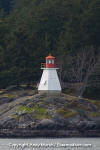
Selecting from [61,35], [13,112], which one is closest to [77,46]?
[61,35]

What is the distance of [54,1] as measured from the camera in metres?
81.9

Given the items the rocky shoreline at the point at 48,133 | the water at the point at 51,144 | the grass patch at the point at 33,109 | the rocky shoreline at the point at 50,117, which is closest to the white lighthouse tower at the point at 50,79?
the rocky shoreline at the point at 50,117

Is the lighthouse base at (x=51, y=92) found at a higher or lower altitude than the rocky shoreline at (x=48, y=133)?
higher

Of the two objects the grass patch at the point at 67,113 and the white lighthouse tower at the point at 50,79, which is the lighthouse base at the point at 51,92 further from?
the grass patch at the point at 67,113

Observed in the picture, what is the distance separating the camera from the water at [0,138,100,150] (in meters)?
46.2

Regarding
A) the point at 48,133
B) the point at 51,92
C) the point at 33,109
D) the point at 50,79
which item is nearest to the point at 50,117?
the point at 48,133

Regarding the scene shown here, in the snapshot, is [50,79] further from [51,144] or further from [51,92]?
[51,144]

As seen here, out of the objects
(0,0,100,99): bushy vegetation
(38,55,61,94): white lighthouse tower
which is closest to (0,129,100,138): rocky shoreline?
(38,55,61,94): white lighthouse tower

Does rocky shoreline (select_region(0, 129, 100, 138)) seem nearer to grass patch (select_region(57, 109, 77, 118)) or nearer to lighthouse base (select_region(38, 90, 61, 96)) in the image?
grass patch (select_region(57, 109, 77, 118))

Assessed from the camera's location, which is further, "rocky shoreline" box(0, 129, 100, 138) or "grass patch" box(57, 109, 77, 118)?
"grass patch" box(57, 109, 77, 118)

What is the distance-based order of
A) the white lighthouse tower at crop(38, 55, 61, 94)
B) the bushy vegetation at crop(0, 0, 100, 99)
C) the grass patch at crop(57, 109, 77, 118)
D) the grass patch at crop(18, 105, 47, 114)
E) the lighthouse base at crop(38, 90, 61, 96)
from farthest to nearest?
the bushy vegetation at crop(0, 0, 100, 99), the white lighthouse tower at crop(38, 55, 61, 94), the lighthouse base at crop(38, 90, 61, 96), the grass patch at crop(18, 105, 47, 114), the grass patch at crop(57, 109, 77, 118)

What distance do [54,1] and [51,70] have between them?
25.8m

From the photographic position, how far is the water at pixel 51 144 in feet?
152

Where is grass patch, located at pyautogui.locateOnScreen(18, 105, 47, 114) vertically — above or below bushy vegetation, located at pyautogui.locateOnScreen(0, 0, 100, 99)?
below
